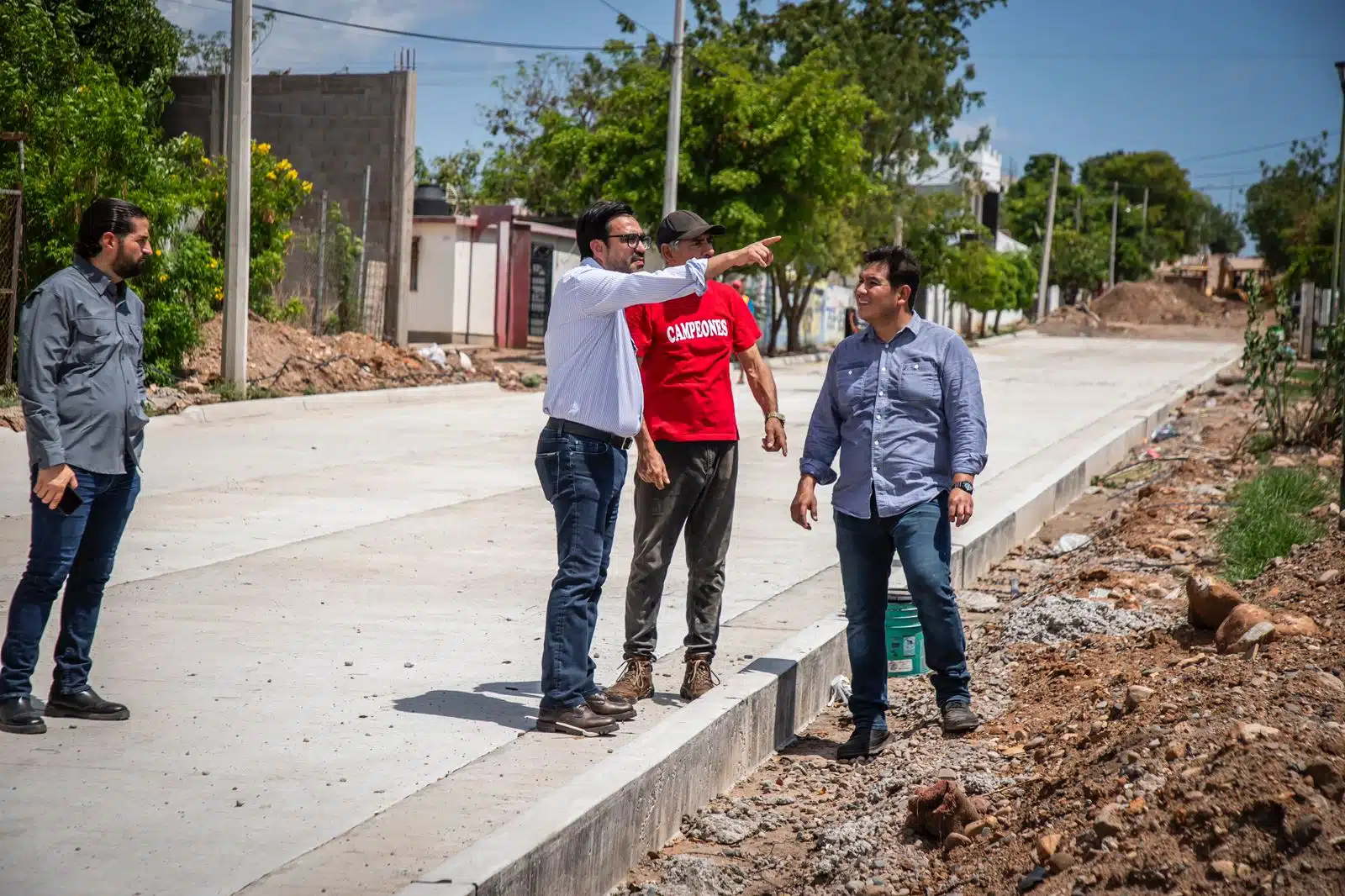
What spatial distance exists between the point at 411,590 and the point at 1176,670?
4014 millimetres

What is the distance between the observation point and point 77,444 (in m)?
5.03

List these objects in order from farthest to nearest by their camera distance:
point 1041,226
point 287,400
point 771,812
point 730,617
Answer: point 1041,226 → point 287,400 → point 730,617 → point 771,812

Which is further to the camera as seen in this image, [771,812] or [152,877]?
[771,812]

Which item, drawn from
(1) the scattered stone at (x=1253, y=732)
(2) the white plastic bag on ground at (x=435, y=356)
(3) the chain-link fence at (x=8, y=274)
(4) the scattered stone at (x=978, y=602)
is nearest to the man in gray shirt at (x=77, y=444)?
(1) the scattered stone at (x=1253, y=732)

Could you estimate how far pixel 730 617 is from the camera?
7523 mm

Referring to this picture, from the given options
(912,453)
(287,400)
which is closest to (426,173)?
(287,400)

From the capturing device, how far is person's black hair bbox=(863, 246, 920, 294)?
5566 millimetres

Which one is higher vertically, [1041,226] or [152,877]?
[1041,226]

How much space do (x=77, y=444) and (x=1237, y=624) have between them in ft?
14.9

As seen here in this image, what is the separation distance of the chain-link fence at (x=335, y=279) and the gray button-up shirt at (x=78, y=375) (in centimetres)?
2217

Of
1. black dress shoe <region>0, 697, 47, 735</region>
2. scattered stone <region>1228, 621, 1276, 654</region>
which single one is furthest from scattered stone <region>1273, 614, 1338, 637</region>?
black dress shoe <region>0, 697, 47, 735</region>

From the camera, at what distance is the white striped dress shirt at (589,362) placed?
16.6ft

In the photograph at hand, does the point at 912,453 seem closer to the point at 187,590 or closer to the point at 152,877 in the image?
the point at 152,877

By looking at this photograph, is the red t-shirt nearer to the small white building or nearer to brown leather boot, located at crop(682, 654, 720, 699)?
brown leather boot, located at crop(682, 654, 720, 699)
